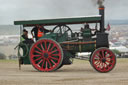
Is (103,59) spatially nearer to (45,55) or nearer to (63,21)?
(63,21)

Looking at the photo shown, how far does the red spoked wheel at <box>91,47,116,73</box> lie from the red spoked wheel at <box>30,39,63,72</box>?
130 cm

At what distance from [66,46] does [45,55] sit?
2.84 ft

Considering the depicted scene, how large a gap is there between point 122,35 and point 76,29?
70093 millimetres

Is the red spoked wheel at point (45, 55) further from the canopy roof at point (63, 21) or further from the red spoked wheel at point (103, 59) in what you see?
the red spoked wheel at point (103, 59)

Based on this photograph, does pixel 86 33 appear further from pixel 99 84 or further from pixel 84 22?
pixel 99 84

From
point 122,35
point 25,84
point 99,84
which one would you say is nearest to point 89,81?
point 99,84

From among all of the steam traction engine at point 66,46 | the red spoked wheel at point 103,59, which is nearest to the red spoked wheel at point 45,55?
the steam traction engine at point 66,46

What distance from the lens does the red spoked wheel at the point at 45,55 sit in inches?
496

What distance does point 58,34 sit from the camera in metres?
12.9

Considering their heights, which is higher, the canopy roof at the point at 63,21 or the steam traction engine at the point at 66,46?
the canopy roof at the point at 63,21

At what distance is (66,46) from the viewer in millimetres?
12867

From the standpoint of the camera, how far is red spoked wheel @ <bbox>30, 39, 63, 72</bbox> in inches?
496

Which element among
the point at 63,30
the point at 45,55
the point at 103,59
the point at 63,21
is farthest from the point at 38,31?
the point at 103,59

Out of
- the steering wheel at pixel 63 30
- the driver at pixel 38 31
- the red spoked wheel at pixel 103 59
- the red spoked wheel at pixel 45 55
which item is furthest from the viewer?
the driver at pixel 38 31
